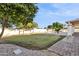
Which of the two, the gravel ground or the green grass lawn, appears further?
the green grass lawn

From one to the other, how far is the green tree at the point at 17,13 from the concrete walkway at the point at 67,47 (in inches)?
32.5

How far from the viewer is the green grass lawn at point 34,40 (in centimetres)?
532

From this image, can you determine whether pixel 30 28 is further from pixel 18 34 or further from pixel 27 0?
pixel 27 0

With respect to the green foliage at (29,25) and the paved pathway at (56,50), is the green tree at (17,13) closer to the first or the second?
the green foliage at (29,25)

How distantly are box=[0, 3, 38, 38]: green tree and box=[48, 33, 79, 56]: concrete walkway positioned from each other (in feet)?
2.71

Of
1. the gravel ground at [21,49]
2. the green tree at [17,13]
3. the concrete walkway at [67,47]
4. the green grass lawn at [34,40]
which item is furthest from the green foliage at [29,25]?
the concrete walkway at [67,47]

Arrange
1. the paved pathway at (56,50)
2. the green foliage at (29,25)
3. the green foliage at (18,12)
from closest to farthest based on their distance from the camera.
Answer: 1. the paved pathway at (56,50)
2. the green foliage at (18,12)
3. the green foliage at (29,25)

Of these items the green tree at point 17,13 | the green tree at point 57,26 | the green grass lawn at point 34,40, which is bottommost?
the green grass lawn at point 34,40

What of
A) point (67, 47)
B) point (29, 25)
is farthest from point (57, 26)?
point (29, 25)

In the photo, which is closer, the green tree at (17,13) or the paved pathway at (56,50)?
the paved pathway at (56,50)

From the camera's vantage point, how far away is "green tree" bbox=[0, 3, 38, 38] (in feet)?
17.3

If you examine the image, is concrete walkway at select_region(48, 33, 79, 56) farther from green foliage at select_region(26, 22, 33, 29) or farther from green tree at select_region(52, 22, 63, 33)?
green foliage at select_region(26, 22, 33, 29)

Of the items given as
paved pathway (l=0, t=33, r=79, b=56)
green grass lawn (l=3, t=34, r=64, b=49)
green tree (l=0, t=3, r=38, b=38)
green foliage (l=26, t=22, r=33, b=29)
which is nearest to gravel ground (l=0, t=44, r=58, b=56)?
paved pathway (l=0, t=33, r=79, b=56)

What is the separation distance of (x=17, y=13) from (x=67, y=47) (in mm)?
1333
